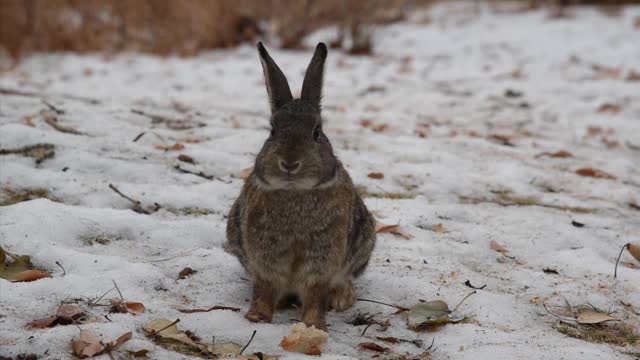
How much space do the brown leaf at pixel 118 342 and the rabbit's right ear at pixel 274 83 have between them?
3.96 feet

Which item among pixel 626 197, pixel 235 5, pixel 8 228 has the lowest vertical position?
pixel 626 197

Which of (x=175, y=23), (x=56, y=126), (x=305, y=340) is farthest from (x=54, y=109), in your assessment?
(x=175, y=23)

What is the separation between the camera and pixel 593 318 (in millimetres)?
3297

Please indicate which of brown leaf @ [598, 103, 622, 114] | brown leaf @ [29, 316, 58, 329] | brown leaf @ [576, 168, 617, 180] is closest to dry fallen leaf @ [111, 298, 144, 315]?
brown leaf @ [29, 316, 58, 329]

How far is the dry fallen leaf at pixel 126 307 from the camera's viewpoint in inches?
120

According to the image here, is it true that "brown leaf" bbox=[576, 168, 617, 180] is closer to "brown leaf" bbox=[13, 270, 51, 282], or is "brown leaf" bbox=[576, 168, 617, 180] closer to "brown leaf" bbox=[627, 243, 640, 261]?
"brown leaf" bbox=[627, 243, 640, 261]

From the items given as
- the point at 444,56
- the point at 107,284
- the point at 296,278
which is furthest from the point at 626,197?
the point at 444,56

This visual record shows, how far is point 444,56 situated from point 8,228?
9.29 metres

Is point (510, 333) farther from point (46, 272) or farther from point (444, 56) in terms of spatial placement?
point (444, 56)

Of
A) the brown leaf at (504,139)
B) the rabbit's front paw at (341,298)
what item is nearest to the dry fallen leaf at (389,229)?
the rabbit's front paw at (341,298)

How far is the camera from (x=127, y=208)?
4387mm

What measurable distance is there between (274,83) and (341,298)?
1113 mm

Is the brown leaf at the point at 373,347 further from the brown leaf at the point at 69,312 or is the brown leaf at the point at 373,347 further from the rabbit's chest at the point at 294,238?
the brown leaf at the point at 69,312

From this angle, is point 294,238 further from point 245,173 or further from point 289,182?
point 245,173
